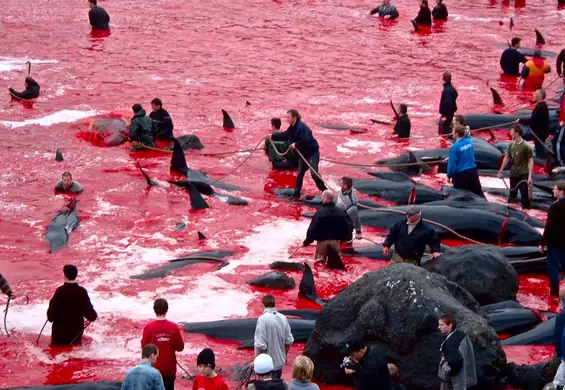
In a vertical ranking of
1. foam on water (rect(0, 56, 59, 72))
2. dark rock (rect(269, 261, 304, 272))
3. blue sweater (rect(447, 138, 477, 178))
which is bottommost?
foam on water (rect(0, 56, 59, 72))

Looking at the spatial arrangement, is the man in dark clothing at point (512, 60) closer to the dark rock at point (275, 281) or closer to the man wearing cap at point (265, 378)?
the dark rock at point (275, 281)

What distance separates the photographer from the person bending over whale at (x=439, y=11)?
39.5 metres

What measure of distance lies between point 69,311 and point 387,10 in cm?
2829

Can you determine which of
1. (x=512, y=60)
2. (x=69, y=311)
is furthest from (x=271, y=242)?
(x=512, y=60)

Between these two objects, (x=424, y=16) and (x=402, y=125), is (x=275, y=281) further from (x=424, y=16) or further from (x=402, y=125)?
(x=424, y=16)

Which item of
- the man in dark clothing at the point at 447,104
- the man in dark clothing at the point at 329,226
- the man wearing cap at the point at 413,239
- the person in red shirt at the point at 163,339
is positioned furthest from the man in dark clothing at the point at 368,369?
the man in dark clothing at the point at 447,104

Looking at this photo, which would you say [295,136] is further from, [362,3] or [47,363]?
[362,3]

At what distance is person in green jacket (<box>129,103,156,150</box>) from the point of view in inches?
927

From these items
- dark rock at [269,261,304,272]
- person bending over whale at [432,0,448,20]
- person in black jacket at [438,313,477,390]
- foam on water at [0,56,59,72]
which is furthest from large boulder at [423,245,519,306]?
person bending over whale at [432,0,448,20]

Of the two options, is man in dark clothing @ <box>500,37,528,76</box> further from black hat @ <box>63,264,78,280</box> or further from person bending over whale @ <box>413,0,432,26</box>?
black hat @ <box>63,264,78,280</box>

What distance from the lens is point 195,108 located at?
27469 millimetres

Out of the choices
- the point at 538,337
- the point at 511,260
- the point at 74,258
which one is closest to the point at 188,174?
the point at 74,258

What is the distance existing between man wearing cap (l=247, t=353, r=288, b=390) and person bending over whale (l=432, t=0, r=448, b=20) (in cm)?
3072

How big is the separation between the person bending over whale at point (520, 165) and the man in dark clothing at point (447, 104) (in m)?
4.38
